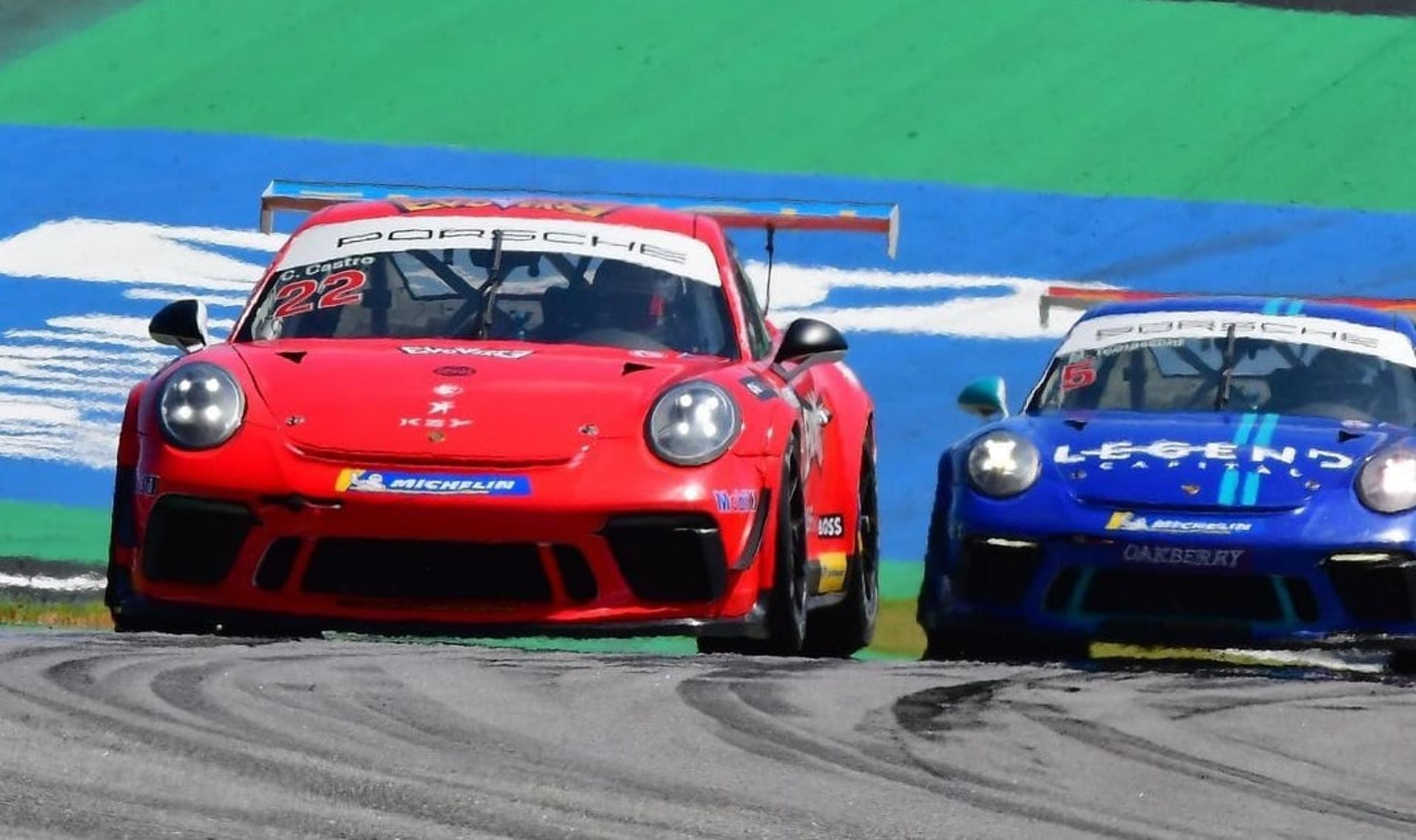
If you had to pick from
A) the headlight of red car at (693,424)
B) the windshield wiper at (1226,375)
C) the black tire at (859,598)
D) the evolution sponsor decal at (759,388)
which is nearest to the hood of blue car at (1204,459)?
the windshield wiper at (1226,375)

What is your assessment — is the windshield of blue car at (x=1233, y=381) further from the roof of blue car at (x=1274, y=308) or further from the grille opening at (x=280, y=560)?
the grille opening at (x=280, y=560)

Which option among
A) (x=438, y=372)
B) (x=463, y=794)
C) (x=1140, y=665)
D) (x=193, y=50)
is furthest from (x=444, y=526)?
(x=193, y=50)

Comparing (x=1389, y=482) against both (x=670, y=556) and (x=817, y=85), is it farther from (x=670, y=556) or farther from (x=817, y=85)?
(x=817, y=85)

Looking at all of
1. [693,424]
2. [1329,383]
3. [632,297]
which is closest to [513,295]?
[632,297]

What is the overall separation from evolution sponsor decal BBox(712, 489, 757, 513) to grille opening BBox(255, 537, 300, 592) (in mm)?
1010

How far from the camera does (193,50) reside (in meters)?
17.4

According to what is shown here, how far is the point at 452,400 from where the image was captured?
7.79 meters

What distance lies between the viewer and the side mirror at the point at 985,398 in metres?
9.86

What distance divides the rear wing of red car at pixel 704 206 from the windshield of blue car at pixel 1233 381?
82 cm

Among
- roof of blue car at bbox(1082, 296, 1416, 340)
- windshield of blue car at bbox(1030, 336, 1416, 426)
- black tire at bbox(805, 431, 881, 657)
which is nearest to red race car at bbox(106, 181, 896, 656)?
black tire at bbox(805, 431, 881, 657)

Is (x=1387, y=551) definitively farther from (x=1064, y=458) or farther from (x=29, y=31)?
(x=29, y=31)

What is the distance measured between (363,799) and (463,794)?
0.18 m

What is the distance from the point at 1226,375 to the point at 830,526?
55.5 inches

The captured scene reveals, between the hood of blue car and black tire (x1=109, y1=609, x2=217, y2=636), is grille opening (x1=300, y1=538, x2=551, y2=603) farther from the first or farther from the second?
the hood of blue car
